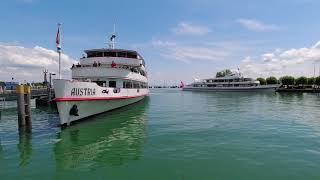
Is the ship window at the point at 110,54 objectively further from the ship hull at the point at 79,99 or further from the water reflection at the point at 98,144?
the water reflection at the point at 98,144

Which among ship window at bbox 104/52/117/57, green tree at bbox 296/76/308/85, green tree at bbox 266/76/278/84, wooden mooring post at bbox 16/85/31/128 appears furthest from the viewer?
green tree at bbox 266/76/278/84

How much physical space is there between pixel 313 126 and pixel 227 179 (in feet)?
45.5

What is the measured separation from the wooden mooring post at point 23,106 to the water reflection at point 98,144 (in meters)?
2.70

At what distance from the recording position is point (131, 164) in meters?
11.2

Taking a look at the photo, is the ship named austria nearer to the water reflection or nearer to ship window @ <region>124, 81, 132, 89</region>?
ship window @ <region>124, 81, 132, 89</region>

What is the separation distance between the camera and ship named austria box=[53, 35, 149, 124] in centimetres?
1942

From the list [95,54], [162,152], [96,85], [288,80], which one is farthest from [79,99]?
[288,80]

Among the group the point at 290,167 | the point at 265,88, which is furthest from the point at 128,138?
the point at 265,88

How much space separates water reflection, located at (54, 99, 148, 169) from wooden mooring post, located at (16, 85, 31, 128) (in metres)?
2.70

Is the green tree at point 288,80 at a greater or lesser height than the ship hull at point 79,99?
greater

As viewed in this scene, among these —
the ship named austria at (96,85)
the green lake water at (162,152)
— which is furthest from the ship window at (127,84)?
the green lake water at (162,152)

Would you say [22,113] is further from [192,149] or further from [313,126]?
[313,126]

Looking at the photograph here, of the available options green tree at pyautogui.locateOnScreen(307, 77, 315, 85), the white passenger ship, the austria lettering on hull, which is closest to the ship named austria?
the austria lettering on hull

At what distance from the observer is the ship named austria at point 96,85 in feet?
63.7
